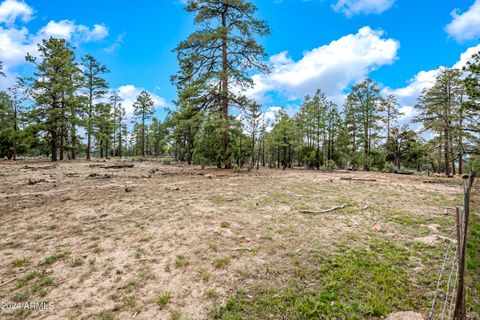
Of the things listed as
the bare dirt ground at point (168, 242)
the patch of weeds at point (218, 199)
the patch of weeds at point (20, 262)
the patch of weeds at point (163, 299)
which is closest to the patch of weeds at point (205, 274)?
the bare dirt ground at point (168, 242)

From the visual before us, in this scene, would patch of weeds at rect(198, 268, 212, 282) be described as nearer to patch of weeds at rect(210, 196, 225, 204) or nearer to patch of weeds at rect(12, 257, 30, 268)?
patch of weeds at rect(12, 257, 30, 268)

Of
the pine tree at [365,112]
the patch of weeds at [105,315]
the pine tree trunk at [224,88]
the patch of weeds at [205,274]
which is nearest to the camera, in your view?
the patch of weeds at [105,315]

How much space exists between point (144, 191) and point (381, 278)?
24.5 ft

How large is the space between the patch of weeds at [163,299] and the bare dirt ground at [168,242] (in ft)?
0.04

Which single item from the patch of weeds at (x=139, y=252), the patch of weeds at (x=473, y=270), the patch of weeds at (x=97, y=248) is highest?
the patch of weeds at (x=97, y=248)

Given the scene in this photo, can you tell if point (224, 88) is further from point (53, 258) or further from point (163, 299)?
point (163, 299)

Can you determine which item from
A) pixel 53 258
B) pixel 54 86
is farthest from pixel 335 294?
pixel 54 86

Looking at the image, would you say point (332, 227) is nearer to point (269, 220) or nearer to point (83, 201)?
point (269, 220)

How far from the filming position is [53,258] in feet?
11.1

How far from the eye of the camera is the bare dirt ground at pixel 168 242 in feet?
8.61

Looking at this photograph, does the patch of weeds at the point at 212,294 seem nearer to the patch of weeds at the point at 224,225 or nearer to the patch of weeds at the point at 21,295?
the patch of weeds at the point at 224,225

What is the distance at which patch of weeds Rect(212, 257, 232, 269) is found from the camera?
3.29 m

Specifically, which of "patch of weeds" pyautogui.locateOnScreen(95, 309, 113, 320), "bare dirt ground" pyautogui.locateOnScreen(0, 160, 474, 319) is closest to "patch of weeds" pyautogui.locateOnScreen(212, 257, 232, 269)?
"bare dirt ground" pyautogui.locateOnScreen(0, 160, 474, 319)

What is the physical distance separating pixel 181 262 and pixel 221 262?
620 millimetres
